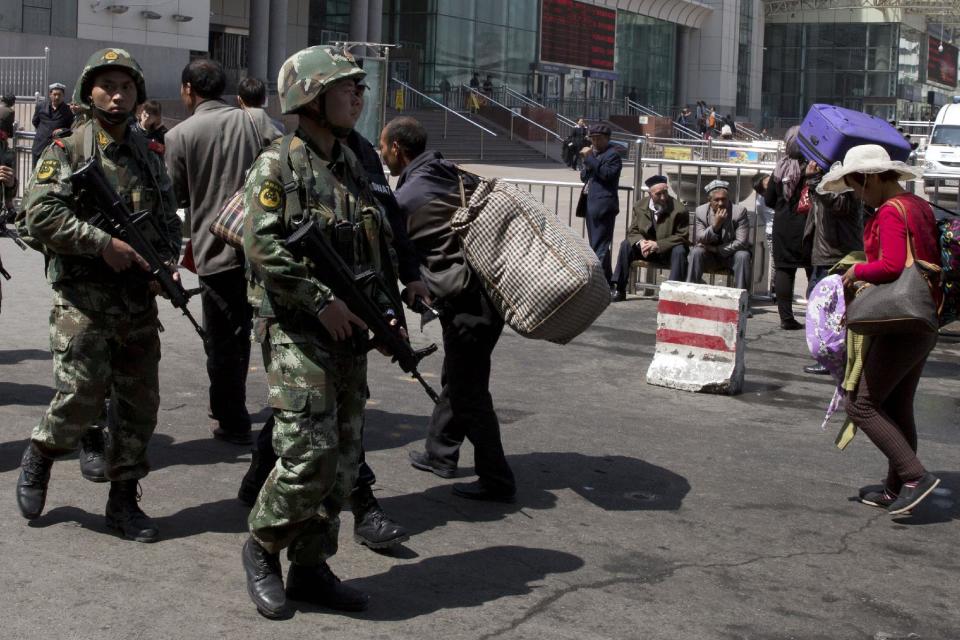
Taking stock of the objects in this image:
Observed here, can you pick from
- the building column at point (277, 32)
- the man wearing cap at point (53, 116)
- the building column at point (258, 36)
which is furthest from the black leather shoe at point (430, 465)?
the building column at point (277, 32)

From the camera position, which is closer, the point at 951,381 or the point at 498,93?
the point at 951,381

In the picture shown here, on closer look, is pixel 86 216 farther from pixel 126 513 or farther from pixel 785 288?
pixel 785 288

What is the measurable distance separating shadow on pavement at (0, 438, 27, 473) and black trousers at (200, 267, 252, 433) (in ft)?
3.38

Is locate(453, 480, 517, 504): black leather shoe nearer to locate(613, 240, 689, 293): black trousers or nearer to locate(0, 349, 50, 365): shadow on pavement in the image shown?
locate(0, 349, 50, 365): shadow on pavement

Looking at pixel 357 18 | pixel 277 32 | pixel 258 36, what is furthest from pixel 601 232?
pixel 357 18

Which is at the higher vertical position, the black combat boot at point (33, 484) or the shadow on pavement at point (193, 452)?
the black combat boot at point (33, 484)

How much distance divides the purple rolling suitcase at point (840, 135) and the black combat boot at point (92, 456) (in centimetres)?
627

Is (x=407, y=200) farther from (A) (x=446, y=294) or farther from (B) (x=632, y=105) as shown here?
(B) (x=632, y=105)

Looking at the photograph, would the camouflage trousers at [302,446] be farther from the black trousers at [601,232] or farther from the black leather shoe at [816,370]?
the black trousers at [601,232]

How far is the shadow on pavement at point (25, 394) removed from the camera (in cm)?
760

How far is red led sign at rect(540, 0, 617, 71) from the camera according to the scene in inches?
2295

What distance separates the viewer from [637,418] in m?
8.09

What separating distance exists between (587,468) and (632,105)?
5955 centimetres

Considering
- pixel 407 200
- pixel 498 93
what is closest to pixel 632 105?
pixel 498 93
